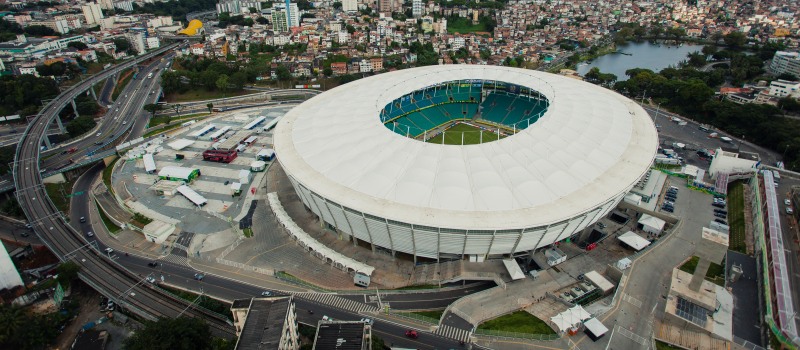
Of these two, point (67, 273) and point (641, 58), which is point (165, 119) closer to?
point (67, 273)

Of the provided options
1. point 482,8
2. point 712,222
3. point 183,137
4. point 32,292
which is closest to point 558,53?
point 482,8

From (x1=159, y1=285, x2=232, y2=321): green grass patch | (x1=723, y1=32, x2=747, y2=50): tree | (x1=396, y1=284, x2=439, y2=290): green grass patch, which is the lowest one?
(x1=159, y1=285, x2=232, y2=321): green grass patch

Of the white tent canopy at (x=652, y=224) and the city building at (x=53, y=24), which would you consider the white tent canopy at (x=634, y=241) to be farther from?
the city building at (x=53, y=24)

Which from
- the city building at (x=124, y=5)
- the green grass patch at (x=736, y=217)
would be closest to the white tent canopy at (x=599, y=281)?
the green grass patch at (x=736, y=217)

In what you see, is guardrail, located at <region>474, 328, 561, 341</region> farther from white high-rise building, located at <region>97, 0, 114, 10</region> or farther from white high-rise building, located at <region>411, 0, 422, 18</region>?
white high-rise building, located at <region>97, 0, 114, 10</region>

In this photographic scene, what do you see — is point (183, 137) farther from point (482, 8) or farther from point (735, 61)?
point (482, 8)

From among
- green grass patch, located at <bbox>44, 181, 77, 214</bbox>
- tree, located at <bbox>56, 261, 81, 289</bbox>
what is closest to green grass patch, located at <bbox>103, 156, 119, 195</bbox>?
green grass patch, located at <bbox>44, 181, 77, 214</bbox>
